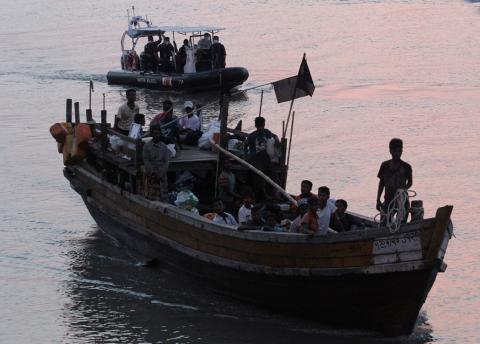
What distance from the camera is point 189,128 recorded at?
1648cm

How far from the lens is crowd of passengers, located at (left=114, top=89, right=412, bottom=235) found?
1220 cm

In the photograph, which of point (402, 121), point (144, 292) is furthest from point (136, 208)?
point (402, 121)

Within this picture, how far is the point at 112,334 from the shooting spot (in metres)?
13.4

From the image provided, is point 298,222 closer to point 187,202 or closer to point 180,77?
point 187,202

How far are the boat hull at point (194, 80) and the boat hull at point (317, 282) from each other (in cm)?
1574

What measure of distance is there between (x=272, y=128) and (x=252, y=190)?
1171cm

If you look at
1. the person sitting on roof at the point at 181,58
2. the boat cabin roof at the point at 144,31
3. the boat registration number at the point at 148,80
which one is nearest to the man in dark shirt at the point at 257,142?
the person sitting on roof at the point at 181,58

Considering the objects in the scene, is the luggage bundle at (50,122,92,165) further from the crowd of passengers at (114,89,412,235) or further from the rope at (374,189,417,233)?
the rope at (374,189,417,233)

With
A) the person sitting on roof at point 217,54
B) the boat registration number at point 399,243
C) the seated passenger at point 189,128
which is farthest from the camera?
the person sitting on roof at point 217,54

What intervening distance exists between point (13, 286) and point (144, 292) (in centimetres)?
215

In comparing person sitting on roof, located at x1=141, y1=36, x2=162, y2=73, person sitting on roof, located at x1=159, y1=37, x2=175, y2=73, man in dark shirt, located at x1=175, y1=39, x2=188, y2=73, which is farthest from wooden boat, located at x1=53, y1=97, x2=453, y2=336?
person sitting on roof, located at x1=141, y1=36, x2=162, y2=73

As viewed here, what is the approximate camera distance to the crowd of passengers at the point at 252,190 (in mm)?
12203

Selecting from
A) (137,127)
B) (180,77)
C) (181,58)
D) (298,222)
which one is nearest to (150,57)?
(181,58)

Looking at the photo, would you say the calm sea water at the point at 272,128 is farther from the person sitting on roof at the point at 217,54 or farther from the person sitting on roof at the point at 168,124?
the person sitting on roof at the point at 168,124
